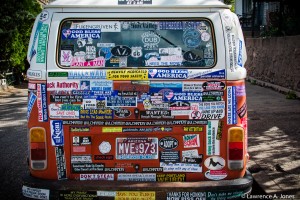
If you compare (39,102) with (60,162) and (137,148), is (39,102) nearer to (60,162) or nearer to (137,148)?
(60,162)

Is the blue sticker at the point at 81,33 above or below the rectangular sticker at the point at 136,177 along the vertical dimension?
above

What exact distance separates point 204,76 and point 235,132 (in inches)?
A: 24.4

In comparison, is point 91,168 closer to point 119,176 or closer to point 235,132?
point 119,176

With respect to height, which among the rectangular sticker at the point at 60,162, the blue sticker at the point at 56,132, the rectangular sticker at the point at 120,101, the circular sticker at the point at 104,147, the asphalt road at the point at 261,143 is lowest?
the asphalt road at the point at 261,143

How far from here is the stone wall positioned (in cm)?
1322

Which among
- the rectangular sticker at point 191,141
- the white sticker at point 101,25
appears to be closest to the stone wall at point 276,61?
the rectangular sticker at point 191,141

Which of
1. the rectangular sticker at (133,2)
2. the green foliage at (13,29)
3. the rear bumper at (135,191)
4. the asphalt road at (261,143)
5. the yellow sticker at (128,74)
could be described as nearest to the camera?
the rear bumper at (135,191)

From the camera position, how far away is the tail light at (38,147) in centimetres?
402

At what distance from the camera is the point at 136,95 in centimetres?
400

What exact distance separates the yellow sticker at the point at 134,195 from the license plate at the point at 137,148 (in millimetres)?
361

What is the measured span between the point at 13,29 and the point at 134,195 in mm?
14513

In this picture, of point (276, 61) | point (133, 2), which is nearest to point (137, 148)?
point (133, 2)

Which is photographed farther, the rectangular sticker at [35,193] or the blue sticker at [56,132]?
the blue sticker at [56,132]

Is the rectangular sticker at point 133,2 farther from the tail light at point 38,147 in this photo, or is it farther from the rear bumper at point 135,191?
the rear bumper at point 135,191
